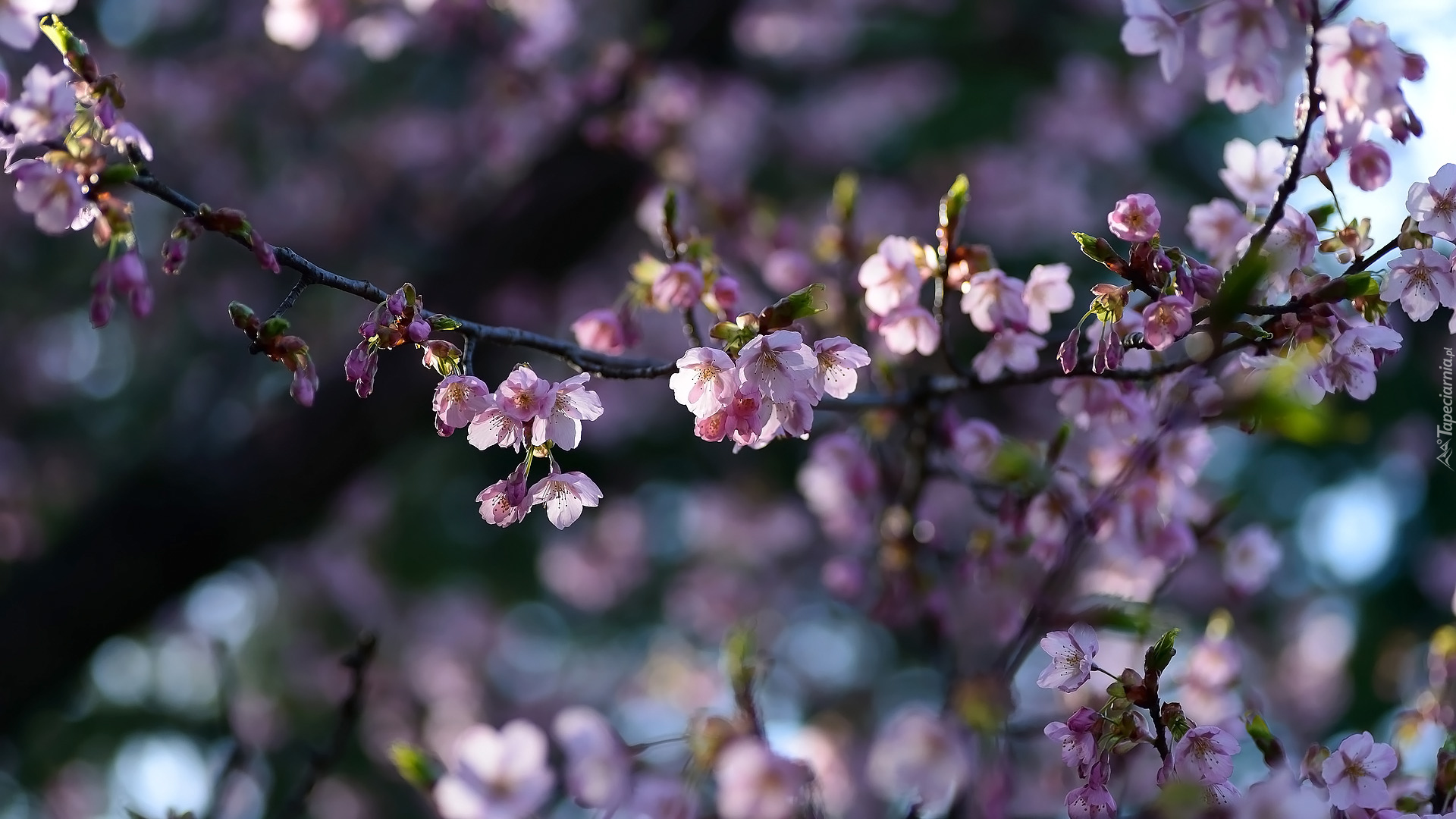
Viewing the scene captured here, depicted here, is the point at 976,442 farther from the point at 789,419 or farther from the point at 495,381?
the point at 495,381

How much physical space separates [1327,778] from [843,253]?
162 centimetres

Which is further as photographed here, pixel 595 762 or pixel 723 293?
pixel 723 293

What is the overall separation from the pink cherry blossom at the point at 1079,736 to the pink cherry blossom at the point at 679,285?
0.96m

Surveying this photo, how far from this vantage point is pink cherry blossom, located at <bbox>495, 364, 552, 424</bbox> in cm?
160

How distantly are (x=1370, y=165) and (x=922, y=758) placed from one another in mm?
1243

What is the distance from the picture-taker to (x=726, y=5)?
4.50m

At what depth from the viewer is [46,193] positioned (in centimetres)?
147

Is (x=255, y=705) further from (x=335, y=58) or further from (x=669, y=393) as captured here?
(x=335, y=58)

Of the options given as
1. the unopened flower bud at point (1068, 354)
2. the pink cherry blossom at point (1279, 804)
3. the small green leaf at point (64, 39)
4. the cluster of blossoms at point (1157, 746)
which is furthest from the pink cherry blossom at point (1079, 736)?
the small green leaf at point (64, 39)

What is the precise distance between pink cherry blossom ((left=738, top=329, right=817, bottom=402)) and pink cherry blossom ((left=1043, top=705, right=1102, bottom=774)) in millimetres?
676

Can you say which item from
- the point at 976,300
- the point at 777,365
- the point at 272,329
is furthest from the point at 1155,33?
the point at 272,329

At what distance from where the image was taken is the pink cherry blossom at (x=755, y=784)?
1.25m

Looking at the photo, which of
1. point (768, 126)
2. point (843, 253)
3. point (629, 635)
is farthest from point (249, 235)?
point (629, 635)

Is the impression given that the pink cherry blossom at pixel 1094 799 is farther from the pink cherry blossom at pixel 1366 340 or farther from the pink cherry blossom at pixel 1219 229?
the pink cherry blossom at pixel 1219 229
